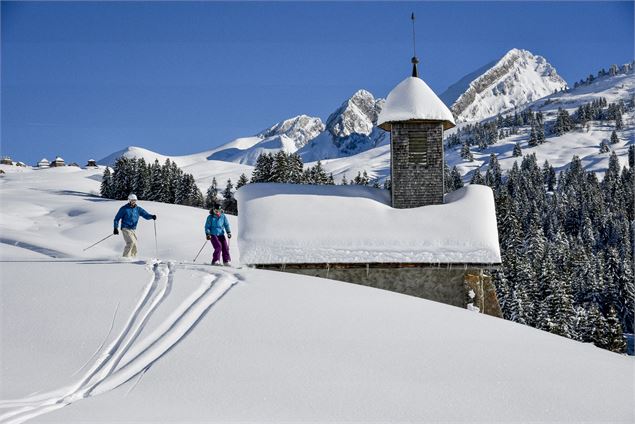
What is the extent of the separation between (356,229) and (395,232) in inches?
46.3

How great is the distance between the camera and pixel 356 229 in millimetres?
17656

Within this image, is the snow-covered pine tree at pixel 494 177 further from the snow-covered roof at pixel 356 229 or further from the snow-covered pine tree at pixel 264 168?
the snow-covered roof at pixel 356 229

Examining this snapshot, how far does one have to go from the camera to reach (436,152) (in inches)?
796

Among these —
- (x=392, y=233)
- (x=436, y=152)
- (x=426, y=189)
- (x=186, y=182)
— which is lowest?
(x=392, y=233)

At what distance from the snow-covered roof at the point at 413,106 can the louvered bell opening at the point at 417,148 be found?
24.2 inches

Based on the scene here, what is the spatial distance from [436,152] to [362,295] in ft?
30.1

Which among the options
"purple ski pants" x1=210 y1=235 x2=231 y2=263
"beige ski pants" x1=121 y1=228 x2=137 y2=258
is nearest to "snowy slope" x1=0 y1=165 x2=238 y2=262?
"beige ski pants" x1=121 y1=228 x2=137 y2=258

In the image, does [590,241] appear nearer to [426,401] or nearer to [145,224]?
[145,224]

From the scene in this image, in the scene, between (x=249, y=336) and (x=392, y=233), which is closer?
(x=249, y=336)

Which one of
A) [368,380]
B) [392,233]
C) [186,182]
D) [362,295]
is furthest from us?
[186,182]

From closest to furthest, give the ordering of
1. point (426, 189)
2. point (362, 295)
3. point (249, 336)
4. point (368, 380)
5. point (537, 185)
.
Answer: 1. point (368, 380)
2. point (249, 336)
3. point (362, 295)
4. point (426, 189)
5. point (537, 185)

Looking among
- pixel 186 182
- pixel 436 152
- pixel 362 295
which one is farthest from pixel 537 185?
pixel 362 295

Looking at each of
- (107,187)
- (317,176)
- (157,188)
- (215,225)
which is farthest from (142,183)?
(215,225)

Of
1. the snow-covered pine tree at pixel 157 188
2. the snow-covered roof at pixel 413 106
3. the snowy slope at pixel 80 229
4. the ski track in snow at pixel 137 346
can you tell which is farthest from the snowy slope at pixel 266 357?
the snow-covered pine tree at pixel 157 188
